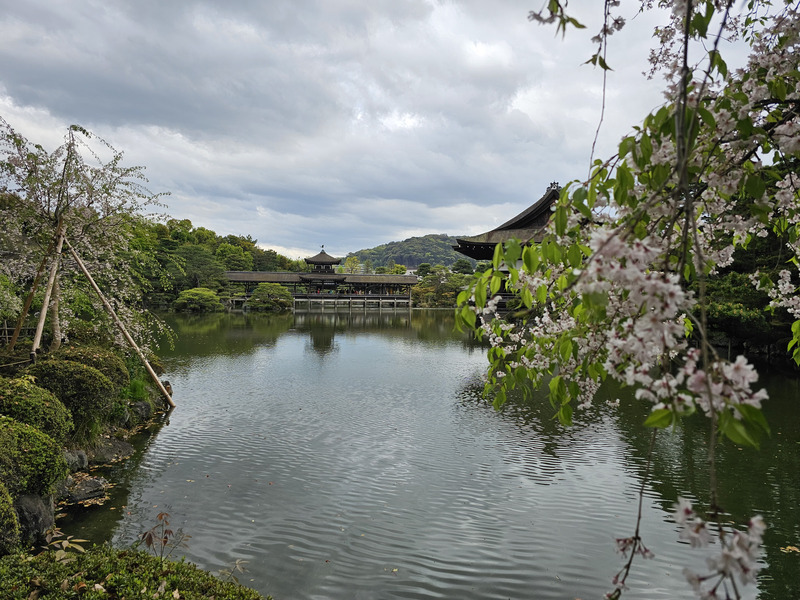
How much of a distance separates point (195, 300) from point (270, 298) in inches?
275

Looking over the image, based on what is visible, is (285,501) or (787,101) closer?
(787,101)

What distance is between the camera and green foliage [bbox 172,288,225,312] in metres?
37.0

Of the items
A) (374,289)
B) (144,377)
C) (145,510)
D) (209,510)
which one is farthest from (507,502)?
(374,289)

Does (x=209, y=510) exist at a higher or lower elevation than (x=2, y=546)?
lower

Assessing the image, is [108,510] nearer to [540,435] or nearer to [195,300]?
[540,435]

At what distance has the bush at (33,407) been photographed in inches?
187

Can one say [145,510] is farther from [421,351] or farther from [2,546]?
[421,351]

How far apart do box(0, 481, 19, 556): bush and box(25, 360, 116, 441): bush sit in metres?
2.88

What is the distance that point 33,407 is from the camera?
192 inches

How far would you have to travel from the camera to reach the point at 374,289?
169 feet

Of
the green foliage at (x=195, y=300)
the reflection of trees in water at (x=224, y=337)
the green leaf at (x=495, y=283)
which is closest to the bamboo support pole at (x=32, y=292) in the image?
the green leaf at (x=495, y=283)

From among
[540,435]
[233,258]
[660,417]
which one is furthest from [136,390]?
[233,258]

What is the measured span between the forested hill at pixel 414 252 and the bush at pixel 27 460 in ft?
439

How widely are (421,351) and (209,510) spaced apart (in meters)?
14.2
